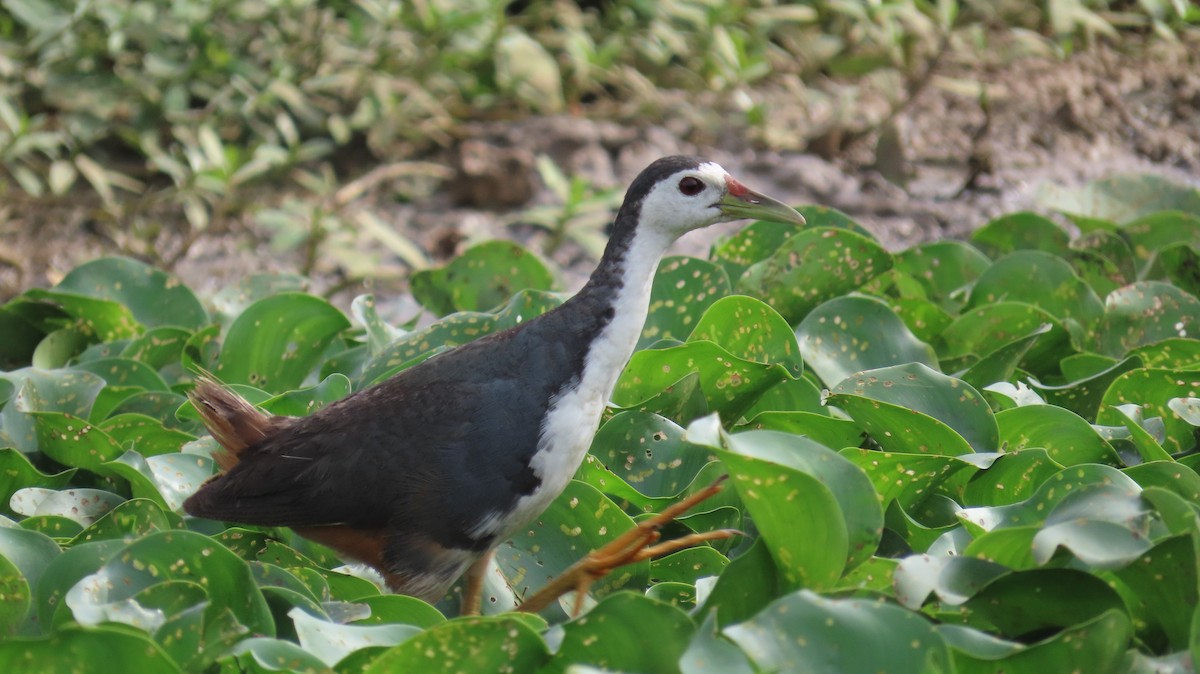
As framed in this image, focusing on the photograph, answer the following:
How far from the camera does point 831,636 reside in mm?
1914

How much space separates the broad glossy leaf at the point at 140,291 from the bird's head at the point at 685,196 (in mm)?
1277

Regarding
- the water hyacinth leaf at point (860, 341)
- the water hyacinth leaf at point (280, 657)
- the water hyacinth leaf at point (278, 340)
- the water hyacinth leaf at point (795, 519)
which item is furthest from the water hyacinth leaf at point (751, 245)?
the water hyacinth leaf at point (280, 657)

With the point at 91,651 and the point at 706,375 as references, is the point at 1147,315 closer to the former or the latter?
the point at 706,375

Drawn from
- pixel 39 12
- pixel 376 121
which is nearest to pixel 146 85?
pixel 39 12

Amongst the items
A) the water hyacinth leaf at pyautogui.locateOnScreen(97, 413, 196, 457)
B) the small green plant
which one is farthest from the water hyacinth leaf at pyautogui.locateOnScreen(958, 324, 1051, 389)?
the water hyacinth leaf at pyautogui.locateOnScreen(97, 413, 196, 457)

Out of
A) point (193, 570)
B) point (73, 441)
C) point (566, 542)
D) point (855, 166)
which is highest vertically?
point (193, 570)

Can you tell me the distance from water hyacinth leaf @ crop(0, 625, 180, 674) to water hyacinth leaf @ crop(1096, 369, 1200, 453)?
1.76 meters

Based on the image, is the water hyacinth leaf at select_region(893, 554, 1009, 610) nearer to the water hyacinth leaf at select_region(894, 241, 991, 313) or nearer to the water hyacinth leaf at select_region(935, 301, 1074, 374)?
the water hyacinth leaf at select_region(935, 301, 1074, 374)

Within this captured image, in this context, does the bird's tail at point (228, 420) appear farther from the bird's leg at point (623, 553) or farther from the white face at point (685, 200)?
the white face at point (685, 200)

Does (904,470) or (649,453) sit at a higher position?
(904,470)

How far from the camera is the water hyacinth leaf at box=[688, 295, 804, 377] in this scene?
2.88m

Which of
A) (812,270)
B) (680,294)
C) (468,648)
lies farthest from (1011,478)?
(468,648)

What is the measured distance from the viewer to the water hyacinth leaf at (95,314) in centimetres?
330

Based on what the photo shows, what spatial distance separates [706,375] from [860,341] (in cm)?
41
